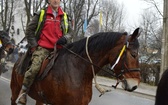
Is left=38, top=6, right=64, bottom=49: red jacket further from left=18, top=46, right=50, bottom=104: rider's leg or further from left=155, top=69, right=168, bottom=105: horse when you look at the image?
left=155, top=69, right=168, bottom=105: horse

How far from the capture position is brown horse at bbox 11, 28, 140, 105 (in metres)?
4.30

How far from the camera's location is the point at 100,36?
4699mm

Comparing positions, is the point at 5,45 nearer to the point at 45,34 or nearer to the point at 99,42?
the point at 45,34

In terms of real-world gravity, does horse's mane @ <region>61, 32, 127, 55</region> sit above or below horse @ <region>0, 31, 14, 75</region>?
above

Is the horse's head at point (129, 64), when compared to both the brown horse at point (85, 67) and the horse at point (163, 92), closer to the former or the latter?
the brown horse at point (85, 67)

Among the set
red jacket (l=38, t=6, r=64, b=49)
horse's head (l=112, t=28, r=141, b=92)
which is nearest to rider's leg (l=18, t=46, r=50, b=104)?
red jacket (l=38, t=6, r=64, b=49)

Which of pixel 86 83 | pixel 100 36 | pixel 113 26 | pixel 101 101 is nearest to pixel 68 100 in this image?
pixel 86 83

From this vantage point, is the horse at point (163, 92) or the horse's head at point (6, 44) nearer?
the horse at point (163, 92)

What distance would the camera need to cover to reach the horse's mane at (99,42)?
4.55 meters

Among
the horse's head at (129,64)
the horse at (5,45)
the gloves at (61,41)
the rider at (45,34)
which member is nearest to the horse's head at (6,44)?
the horse at (5,45)

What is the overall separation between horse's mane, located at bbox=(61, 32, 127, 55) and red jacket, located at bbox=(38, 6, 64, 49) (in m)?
0.49

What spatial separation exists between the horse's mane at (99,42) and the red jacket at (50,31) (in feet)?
1.60

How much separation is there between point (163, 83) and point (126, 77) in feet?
1.63

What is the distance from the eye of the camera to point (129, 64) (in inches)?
169
